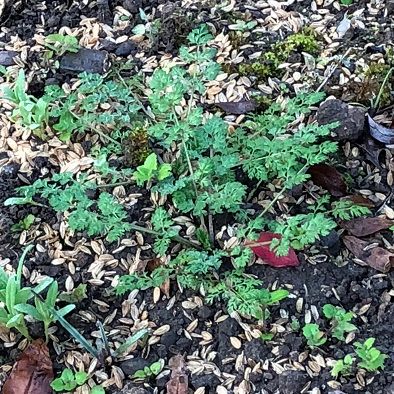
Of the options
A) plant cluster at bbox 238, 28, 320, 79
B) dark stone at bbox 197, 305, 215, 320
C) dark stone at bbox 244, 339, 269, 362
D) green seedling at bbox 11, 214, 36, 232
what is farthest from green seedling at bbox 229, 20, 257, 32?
dark stone at bbox 244, 339, 269, 362

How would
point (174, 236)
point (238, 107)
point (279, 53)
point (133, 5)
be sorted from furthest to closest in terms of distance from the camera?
point (133, 5) → point (279, 53) → point (238, 107) → point (174, 236)

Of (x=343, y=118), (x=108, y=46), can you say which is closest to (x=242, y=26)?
(x=108, y=46)

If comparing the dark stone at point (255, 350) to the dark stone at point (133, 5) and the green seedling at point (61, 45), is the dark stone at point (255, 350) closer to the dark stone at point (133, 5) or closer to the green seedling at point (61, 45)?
Result: the green seedling at point (61, 45)

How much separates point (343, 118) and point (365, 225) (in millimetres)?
350

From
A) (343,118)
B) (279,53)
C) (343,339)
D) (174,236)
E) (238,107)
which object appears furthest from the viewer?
(279,53)

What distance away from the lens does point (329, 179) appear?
2494mm

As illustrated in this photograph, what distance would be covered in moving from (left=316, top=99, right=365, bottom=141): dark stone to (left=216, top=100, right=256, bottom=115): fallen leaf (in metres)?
0.22

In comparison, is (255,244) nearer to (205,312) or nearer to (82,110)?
(205,312)

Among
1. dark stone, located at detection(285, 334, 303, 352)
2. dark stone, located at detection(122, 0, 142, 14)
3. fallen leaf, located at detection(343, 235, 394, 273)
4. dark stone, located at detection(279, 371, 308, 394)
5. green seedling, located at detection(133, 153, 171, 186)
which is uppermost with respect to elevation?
dark stone, located at detection(122, 0, 142, 14)

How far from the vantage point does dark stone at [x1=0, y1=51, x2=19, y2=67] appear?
2879 millimetres

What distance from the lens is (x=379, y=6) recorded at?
2.99 metres

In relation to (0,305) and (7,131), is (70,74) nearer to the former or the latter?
(7,131)

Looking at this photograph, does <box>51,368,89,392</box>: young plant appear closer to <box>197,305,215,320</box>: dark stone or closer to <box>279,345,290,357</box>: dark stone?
<box>197,305,215,320</box>: dark stone

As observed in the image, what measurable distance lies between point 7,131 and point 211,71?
699mm
